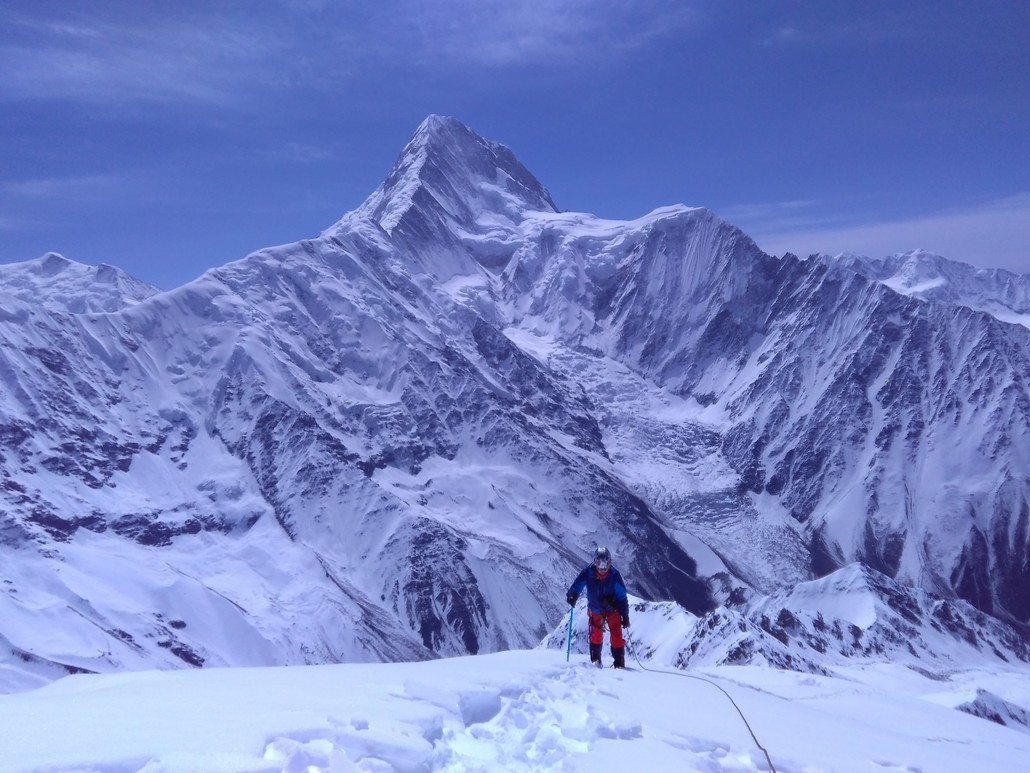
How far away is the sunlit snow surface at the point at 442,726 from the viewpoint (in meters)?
11.7

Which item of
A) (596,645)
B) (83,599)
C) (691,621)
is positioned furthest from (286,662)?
(596,645)

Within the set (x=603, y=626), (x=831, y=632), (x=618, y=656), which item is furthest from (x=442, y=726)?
(x=831, y=632)

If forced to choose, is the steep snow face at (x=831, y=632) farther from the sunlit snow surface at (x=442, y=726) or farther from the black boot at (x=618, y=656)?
the sunlit snow surface at (x=442, y=726)

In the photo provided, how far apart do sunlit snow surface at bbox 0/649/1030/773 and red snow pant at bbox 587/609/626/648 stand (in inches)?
40.4

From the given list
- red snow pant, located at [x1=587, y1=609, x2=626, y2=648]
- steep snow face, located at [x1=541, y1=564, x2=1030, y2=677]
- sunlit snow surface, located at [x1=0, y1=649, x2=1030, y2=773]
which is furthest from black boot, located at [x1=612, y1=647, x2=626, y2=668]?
steep snow face, located at [x1=541, y1=564, x2=1030, y2=677]

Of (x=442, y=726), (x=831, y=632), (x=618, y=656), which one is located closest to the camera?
(x=442, y=726)

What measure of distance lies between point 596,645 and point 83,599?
178086 millimetres

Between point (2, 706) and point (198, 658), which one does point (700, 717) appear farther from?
point (198, 658)

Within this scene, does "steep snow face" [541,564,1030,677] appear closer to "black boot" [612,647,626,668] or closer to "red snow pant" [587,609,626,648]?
"black boot" [612,647,626,668]

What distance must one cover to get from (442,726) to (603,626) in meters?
12.2

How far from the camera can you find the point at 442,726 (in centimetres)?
1484

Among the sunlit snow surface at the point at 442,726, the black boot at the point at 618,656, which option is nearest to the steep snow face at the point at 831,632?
the black boot at the point at 618,656

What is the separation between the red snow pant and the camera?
995 inches

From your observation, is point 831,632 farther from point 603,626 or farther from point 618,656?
point 618,656
